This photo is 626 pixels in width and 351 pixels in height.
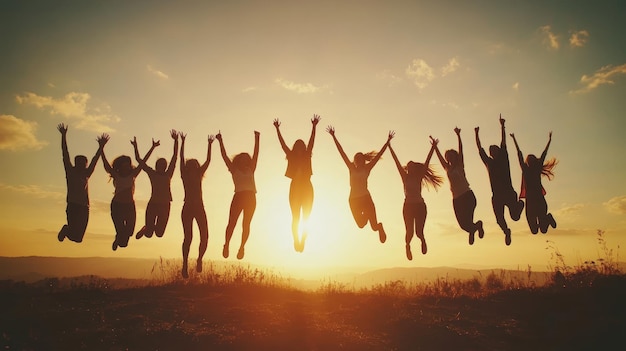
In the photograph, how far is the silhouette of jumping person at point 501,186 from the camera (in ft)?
38.5

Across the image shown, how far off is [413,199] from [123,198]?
8.33 metres

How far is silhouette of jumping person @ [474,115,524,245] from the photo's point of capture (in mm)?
11734

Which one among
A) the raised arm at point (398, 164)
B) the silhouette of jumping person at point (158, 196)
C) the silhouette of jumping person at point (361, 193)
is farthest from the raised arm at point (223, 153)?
the raised arm at point (398, 164)

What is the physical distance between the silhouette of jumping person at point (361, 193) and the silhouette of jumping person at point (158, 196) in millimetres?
4712

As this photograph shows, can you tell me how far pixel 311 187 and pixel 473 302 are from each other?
6.49 m

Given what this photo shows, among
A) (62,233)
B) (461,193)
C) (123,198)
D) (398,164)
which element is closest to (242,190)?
(123,198)

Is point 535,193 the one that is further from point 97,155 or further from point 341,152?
point 97,155

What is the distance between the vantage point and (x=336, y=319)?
1056cm

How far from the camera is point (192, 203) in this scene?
428 inches

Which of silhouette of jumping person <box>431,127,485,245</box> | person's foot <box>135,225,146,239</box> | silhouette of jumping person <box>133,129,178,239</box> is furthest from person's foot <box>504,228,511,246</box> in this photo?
person's foot <box>135,225,146,239</box>

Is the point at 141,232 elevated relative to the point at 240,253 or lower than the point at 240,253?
elevated

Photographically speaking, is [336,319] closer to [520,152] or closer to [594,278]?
[520,152]

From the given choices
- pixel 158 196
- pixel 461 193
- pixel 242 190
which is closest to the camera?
pixel 242 190

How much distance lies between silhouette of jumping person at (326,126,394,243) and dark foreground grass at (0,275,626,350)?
2.47 metres
